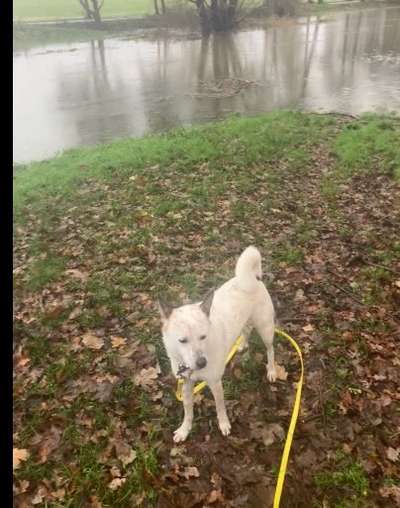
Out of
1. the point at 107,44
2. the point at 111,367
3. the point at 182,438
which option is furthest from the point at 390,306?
the point at 107,44

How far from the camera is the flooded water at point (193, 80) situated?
18.8m

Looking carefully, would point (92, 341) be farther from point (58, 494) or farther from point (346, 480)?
point (346, 480)

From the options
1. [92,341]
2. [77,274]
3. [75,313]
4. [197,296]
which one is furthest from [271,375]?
[77,274]

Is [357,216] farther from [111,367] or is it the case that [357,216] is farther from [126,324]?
[111,367]

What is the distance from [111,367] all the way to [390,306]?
4.04m

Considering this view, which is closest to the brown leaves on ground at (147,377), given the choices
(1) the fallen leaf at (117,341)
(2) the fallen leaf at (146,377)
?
(2) the fallen leaf at (146,377)

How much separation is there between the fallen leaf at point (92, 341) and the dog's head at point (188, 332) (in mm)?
2407

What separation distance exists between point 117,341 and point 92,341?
352 millimetres

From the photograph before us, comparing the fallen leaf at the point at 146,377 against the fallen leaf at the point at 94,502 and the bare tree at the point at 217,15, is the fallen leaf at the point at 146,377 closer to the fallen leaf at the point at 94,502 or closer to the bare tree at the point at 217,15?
the fallen leaf at the point at 94,502

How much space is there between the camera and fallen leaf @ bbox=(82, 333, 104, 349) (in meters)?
5.79

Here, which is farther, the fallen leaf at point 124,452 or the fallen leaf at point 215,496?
the fallen leaf at point 124,452

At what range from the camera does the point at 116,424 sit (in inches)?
185

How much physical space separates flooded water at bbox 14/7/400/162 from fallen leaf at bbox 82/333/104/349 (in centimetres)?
1238
